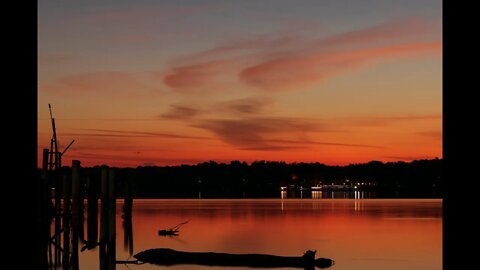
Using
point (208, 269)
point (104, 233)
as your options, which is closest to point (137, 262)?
point (208, 269)

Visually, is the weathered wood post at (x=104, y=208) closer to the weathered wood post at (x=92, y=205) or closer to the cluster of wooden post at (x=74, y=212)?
the cluster of wooden post at (x=74, y=212)

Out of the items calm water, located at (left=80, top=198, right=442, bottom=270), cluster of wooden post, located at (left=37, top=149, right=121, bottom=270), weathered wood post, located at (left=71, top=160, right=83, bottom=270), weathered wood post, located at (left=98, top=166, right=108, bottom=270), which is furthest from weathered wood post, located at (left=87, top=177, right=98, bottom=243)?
weathered wood post, located at (left=71, top=160, right=83, bottom=270)

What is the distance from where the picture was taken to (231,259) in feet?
117

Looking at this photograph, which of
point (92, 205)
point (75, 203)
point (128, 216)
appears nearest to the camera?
point (75, 203)

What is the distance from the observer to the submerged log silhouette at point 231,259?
35.2 meters

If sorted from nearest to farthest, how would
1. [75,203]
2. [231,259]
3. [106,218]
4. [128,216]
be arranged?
[75,203] → [106,218] → [231,259] → [128,216]

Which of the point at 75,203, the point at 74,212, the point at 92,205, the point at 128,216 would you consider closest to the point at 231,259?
the point at 92,205

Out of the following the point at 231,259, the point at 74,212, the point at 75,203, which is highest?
the point at 75,203

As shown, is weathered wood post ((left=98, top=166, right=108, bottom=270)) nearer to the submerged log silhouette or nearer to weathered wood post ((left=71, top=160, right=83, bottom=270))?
weathered wood post ((left=71, top=160, right=83, bottom=270))

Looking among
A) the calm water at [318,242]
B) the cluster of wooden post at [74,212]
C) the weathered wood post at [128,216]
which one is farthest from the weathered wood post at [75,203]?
the weathered wood post at [128,216]

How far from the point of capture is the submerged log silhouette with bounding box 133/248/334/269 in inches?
1384

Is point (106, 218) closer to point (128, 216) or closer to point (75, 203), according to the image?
point (75, 203)
